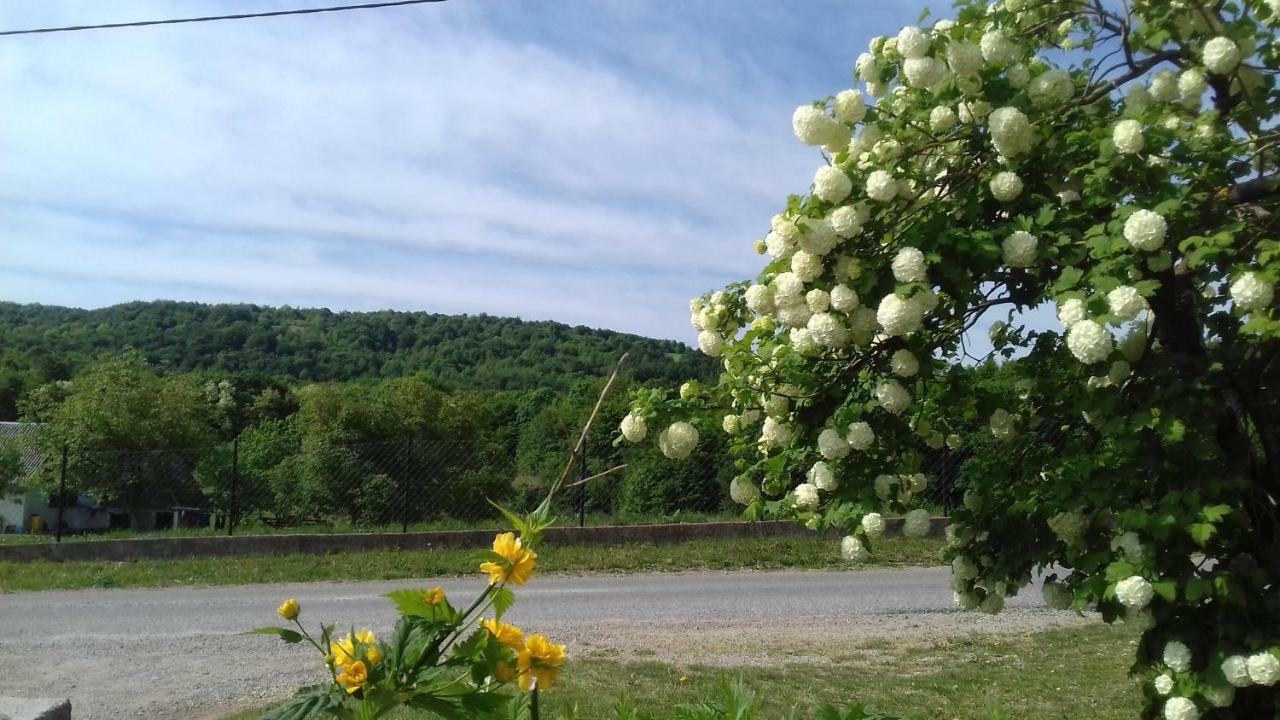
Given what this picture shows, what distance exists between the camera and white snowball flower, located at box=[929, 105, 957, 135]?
305 cm

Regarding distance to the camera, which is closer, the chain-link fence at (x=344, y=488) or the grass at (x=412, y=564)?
the grass at (x=412, y=564)

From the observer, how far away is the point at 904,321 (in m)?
2.73

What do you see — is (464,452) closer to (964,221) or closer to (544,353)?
(964,221)

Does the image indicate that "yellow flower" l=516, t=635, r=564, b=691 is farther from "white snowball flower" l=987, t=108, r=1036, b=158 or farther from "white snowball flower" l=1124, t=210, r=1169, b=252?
"white snowball flower" l=987, t=108, r=1036, b=158

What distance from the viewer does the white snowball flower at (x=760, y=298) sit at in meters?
3.20

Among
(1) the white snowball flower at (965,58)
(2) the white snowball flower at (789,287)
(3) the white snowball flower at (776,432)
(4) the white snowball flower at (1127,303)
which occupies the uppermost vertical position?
(1) the white snowball flower at (965,58)

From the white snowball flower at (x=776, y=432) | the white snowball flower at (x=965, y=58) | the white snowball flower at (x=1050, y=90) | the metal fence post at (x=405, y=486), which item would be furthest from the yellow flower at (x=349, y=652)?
the metal fence post at (x=405, y=486)

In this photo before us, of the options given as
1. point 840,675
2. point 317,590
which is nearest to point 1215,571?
point 840,675

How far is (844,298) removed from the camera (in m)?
2.87

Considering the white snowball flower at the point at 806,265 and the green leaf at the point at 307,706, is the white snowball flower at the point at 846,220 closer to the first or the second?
the white snowball flower at the point at 806,265

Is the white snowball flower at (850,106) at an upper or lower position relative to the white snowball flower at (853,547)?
upper

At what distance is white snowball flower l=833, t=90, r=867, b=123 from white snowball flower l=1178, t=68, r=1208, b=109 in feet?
3.29

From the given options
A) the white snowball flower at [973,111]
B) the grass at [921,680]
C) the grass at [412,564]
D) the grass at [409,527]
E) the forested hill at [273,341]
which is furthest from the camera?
the forested hill at [273,341]

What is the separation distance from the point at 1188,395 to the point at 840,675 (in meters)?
4.57
